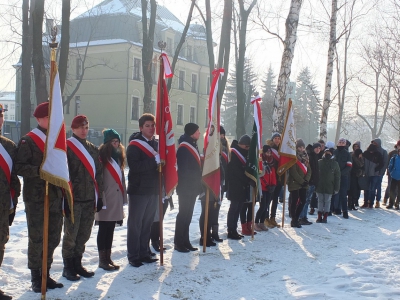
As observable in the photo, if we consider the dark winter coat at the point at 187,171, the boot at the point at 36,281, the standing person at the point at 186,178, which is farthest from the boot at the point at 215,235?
the boot at the point at 36,281

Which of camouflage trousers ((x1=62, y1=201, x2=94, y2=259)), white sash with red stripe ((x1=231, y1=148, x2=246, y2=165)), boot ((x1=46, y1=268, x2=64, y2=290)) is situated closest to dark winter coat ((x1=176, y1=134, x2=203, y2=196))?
white sash with red stripe ((x1=231, y1=148, x2=246, y2=165))

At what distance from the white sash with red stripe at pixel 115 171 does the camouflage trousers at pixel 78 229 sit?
0.58 m

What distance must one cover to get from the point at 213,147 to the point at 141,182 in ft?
5.38

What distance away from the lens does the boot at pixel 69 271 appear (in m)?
5.57

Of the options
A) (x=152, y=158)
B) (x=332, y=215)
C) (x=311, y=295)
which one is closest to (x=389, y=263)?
(x=311, y=295)

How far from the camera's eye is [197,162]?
7.27m

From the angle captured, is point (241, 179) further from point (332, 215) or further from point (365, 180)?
point (365, 180)

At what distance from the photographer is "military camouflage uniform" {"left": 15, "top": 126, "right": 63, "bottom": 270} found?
16.0 ft

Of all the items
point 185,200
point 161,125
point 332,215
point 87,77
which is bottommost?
point 332,215

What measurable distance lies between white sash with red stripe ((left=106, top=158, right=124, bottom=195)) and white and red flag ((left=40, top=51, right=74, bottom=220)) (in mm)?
1105

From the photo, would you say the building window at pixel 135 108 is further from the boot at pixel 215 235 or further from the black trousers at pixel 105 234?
the black trousers at pixel 105 234

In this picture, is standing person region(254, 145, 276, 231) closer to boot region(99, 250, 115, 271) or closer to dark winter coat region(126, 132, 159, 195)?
dark winter coat region(126, 132, 159, 195)

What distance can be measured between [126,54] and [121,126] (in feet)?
19.3

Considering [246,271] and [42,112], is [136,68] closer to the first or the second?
[246,271]
